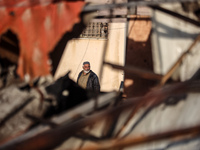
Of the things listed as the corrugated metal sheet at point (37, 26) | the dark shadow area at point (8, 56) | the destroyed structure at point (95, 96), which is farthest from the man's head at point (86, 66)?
the corrugated metal sheet at point (37, 26)

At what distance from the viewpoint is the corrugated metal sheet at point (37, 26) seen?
2.08 metres

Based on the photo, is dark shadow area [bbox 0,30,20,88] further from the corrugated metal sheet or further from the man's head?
the man's head

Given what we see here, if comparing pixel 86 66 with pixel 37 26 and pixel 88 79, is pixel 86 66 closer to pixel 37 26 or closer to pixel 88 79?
pixel 88 79

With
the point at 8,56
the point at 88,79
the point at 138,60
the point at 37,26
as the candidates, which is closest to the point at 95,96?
the point at 37,26

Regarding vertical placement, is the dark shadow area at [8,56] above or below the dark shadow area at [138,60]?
above

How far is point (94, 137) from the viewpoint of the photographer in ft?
6.81

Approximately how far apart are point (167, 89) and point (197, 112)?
552 millimetres

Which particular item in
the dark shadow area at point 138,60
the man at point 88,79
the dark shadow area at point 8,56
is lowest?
the man at point 88,79

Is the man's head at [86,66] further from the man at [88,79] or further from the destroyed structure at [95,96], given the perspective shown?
the destroyed structure at [95,96]

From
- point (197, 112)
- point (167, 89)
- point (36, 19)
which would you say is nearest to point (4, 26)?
point (36, 19)

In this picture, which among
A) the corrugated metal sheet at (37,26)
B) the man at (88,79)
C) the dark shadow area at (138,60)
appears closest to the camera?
the corrugated metal sheet at (37,26)

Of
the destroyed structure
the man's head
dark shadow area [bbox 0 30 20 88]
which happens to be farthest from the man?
dark shadow area [bbox 0 30 20 88]

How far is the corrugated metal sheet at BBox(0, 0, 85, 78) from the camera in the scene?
2084 mm

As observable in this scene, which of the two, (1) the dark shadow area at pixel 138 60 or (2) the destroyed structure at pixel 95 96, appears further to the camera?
(1) the dark shadow area at pixel 138 60
